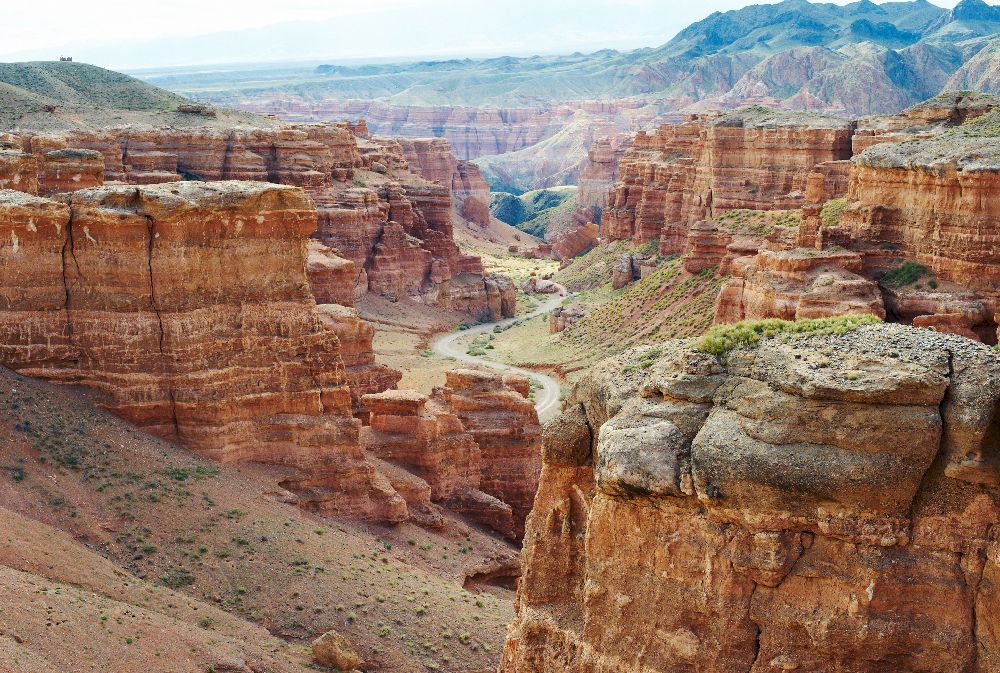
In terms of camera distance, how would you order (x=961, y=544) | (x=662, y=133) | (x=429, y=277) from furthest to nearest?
(x=662, y=133)
(x=429, y=277)
(x=961, y=544)

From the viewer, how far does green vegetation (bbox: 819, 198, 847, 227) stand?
5495 cm

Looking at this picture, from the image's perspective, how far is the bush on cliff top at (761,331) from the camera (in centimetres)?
1598

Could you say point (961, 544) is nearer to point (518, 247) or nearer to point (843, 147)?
point (843, 147)

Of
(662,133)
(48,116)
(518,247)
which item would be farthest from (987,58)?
(48,116)

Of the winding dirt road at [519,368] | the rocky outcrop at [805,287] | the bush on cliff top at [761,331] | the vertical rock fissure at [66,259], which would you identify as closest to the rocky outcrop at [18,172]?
the vertical rock fissure at [66,259]

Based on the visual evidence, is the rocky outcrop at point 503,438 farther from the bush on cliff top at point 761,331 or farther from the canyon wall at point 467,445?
the bush on cliff top at point 761,331

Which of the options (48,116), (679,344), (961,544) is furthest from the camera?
(48,116)

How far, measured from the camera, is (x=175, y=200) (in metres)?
30.3

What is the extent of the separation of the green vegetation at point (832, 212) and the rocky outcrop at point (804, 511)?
39124mm

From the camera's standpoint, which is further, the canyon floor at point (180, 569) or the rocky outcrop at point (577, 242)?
the rocky outcrop at point (577, 242)

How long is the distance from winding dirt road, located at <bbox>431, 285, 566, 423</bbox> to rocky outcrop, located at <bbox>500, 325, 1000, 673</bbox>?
35.1 m

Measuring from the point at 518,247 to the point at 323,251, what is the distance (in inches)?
2716

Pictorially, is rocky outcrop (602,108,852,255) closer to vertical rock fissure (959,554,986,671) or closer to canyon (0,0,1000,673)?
canyon (0,0,1000,673)

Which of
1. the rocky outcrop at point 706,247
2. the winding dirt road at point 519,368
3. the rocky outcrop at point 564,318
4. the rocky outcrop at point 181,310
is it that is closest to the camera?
the rocky outcrop at point 181,310
